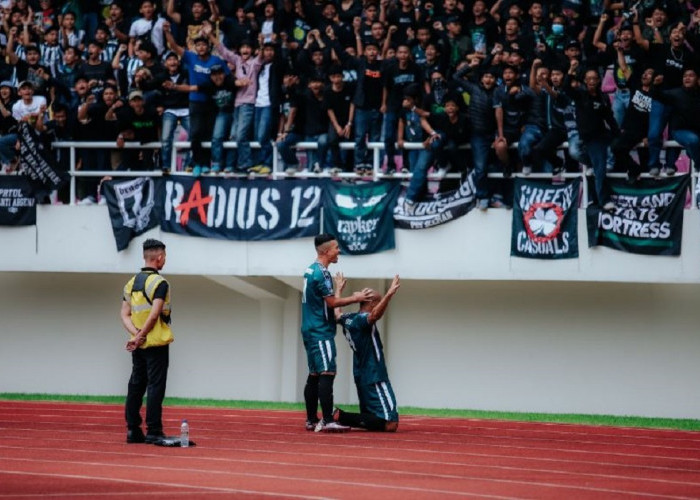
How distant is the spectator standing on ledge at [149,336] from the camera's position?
496 inches

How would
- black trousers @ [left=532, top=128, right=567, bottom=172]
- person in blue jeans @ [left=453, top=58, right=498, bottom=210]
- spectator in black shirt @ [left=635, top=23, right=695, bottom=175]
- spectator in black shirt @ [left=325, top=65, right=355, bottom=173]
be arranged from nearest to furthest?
spectator in black shirt @ [left=635, top=23, right=695, bottom=175], black trousers @ [left=532, top=128, right=567, bottom=172], person in blue jeans @ [left=453, top=58, right=498, bottom=210], spectator in black shirt @ [left=325, top=65, right=355, bottom=173]

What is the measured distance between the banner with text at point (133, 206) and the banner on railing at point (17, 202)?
125cm

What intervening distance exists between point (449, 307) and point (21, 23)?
8280mm

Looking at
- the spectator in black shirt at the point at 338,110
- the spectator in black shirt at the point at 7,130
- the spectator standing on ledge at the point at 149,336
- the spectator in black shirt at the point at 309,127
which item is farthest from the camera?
the spectator in black shirt at the point at 7,130

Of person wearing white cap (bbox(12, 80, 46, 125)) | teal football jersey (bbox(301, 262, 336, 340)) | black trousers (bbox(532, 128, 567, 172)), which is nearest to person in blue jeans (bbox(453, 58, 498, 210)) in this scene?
black trousers (bbox(532, 128, 567, 172))

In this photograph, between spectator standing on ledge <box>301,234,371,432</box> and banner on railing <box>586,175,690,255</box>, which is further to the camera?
banner on railing <box>586,175,690,255</box>

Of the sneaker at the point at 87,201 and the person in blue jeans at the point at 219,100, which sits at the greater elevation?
the person in blue jeans at the point at 219,100

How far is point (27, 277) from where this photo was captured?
75.5 ft

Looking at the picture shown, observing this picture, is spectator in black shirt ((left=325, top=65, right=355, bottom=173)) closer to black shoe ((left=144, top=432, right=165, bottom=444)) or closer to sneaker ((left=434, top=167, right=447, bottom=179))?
sneaker ((left=434, top=167, right=447, bottom=179))

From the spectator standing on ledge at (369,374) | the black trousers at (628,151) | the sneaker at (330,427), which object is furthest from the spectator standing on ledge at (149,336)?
the black trousers at (628,151)

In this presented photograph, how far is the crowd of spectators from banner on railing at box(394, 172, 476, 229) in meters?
0.17

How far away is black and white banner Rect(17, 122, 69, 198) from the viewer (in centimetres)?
2044

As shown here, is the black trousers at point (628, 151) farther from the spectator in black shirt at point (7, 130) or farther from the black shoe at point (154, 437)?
the spectator in black shirt at point (7, 130)

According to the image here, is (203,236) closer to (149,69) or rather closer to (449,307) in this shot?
(149,69)
